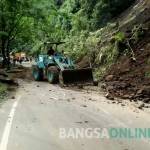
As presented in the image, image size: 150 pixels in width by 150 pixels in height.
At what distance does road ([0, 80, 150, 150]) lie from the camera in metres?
9.79

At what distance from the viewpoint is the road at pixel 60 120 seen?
9789mm

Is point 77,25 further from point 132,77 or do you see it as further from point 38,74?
point 132,77

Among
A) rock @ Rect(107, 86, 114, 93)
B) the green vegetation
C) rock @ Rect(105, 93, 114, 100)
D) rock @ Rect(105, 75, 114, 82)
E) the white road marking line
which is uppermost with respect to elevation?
the green vegetation

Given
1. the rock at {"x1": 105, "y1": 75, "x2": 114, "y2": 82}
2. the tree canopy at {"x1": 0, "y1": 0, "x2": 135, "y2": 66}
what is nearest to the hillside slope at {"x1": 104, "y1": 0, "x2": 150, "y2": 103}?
the rock at {"x1": 105, "y1": 75, "x2": 114, "y2": 82}

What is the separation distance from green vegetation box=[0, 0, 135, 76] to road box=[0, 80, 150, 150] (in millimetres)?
8758

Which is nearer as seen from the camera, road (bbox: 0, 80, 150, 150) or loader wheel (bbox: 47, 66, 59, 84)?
road (bbox: 0, 80, 150, 150)

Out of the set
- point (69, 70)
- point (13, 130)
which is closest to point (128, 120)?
point (13, 130)

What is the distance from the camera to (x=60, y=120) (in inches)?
516

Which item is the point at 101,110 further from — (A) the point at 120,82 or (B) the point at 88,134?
(A) the point at 120,82

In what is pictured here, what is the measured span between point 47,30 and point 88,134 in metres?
38.0

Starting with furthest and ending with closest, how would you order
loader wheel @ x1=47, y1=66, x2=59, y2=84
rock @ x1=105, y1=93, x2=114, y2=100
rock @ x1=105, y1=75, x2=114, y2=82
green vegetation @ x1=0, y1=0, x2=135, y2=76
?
green vegetation @ x1=0, y1=0, x2=135, y2=76
loader wheel @ x1=47, y1=66, x2=59, y2=84
rock @ x1=105, y1=75, x2=114, y2=82
rock @ x1=105, y1=93, x2=114, y2=100

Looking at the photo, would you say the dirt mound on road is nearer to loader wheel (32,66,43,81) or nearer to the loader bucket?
the loader bucket

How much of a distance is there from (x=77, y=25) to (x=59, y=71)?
15.7 m

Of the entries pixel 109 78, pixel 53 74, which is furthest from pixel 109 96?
pixel 53 74
